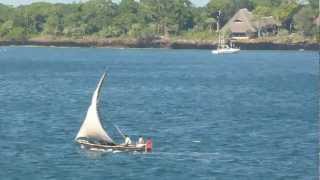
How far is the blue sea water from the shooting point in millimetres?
61562

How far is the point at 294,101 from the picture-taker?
356 feet

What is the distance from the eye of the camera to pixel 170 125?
272 feet

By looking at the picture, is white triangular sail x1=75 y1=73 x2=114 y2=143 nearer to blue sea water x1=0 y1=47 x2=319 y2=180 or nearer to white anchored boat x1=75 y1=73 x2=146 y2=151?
white anchored boat x1=75 y1=73 x2=146 y2=151

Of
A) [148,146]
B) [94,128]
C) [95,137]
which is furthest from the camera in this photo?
[94,128]

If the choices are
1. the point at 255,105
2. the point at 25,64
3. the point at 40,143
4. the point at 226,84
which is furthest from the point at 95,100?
the point at 25,64

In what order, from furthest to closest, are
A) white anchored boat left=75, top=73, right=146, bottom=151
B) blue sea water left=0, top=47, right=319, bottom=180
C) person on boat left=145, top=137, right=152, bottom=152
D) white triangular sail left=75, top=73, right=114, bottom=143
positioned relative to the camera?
1. white triangular sail left=75, top=73, right=114, bottom=143
2. person on boat left=145, top=137, right=152, bottom=152
3. white anchored boat left=75, top=73, right=146, bottom=151
4. blue sea water left=0, top=47, right=319, bottom=180

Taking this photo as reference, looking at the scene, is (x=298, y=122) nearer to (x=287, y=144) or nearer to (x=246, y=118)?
(x=246, y=118)

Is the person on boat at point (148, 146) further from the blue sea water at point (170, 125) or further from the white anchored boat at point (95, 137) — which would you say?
the blue sea water at point (170, 125)

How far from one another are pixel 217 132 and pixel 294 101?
103 ft

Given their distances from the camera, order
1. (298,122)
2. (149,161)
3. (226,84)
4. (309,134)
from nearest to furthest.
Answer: (149,161)
(309,134)
(298,122)
(226,84)

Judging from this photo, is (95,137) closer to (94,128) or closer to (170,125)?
(94,128)

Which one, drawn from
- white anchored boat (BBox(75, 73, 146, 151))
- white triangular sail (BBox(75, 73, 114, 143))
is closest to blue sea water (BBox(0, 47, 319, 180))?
white anchored boat (BBox(75, 73, 146, 151))

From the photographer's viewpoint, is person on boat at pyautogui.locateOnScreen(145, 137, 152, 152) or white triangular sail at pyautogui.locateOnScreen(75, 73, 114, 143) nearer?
person on boat at pyautogui.locateOnScreen(145, 137, 152, 152)

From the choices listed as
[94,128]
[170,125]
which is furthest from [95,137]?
[170,125]
